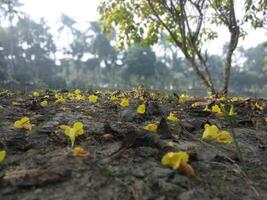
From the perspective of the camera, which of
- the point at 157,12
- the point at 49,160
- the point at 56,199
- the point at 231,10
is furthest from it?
the point at 157,12

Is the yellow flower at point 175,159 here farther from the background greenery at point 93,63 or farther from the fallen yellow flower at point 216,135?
the background greenery at point 93,63

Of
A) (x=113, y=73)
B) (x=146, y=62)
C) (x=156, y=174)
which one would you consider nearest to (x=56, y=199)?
(x=156, y=174)

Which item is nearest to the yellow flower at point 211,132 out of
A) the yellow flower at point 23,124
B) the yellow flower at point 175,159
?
the yellow flower at point 175,159

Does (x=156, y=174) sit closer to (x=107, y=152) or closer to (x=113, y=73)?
(x=107, y=152)

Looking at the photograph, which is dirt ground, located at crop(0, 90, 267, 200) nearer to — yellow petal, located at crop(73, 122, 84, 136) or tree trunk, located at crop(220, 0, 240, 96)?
yellow petal, located at crop(73, 122, 84, 136)

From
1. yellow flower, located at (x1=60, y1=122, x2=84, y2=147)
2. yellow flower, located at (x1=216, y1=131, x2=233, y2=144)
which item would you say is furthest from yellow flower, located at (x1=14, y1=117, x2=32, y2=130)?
yellow flower, located at (x1=216, y1=131, x2=233, y2=144)

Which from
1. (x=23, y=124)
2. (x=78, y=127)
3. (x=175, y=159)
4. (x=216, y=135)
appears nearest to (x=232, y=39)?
(x=216, y=135)

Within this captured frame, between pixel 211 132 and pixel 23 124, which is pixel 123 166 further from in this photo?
pixel 23 124

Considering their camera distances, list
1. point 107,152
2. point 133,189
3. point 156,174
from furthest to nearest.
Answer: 1. point 107,152
2. point 156,174
3. point 133,189

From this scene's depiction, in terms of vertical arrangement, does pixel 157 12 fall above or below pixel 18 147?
above
